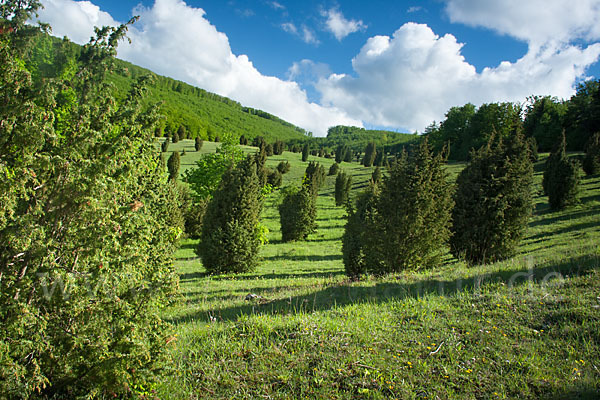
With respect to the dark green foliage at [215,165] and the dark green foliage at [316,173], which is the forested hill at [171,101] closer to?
the dark green foliage at [215,165]

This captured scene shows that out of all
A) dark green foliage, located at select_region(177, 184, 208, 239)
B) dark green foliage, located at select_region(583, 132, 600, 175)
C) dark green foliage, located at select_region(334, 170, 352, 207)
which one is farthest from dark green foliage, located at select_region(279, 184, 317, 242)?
dark green foliage, located at select_region(583, 132, 600, 175)

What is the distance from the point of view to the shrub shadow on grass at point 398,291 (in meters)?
5.86

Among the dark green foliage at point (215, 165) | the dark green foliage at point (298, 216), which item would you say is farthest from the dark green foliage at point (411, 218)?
the dark green foliage at point (298, 216)

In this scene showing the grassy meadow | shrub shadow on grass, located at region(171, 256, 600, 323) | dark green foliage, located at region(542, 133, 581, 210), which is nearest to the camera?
the grassy meadow

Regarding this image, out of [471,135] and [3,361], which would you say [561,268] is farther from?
[471,135]

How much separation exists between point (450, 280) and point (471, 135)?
260 feet

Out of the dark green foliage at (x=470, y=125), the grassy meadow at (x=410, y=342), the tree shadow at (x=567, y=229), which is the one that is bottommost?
the grassy meadow at (x=410, y=342)

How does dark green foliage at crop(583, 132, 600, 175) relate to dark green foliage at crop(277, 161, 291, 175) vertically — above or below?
below

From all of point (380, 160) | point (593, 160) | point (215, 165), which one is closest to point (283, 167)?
point (380, 160)

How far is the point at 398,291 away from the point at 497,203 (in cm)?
907

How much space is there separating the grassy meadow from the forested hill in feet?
10.3

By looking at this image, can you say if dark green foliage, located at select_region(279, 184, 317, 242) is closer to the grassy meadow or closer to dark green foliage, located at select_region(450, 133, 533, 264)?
dark green foliage, located at select_region(450, 133, 533, 264)

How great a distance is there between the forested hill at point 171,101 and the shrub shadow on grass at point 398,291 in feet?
13.0

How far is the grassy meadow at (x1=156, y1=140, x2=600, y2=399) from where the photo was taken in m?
3.21
